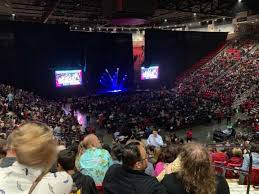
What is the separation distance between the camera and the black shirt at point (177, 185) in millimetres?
2275

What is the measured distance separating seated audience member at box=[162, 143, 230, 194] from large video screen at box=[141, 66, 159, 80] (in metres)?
29.6

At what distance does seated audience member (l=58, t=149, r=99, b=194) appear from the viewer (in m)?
2.60

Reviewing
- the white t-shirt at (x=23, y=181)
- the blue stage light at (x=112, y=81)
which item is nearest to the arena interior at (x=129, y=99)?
the white t-shirt at (x=23, y=181)

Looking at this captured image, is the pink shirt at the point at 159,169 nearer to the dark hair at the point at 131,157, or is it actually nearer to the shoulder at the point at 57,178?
the dark hair at the point at 131,157

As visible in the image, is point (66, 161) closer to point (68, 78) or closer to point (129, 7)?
point (129, 7)

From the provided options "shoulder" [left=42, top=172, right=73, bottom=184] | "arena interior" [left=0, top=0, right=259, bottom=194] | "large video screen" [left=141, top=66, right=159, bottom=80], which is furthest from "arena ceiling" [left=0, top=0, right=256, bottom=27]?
"shoulder" [left=42, top=172, right=73, bottom=184]

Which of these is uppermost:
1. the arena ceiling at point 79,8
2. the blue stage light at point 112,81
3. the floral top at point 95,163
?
the arena ceiling at point 79,8

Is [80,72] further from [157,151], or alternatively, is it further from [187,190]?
[187,190]

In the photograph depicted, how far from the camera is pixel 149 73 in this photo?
3222cm

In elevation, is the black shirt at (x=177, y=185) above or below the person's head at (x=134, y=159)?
below

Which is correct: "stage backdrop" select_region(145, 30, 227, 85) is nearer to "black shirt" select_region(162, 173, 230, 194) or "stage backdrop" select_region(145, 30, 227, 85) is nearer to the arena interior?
the arena interior

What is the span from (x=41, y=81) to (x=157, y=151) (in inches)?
862

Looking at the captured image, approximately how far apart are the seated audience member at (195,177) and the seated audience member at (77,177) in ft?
2.08

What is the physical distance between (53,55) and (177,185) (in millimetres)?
24661
